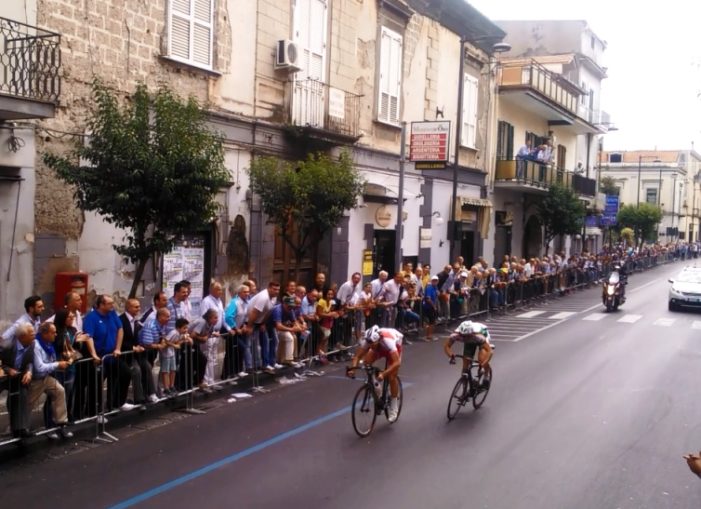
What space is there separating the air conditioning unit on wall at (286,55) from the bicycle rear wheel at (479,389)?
8592 mm

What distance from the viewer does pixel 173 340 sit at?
9.66 meters

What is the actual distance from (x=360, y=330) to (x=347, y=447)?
645 centimetres

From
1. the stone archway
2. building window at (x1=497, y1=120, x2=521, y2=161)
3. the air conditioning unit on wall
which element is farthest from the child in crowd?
the stone archway

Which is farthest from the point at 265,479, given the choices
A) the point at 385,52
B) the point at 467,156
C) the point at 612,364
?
the point at 467,156

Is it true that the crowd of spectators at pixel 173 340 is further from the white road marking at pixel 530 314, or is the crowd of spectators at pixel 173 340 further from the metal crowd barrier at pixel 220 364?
the white road marking at pixel 530 314

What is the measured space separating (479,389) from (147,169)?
547cm

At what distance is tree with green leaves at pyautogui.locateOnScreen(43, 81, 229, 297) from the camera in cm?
938

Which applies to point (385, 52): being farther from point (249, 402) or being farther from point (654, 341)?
point (249, 402)

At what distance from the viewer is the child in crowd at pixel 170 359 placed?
9523 millimetres

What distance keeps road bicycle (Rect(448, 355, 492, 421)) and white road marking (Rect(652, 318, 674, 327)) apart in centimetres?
1202

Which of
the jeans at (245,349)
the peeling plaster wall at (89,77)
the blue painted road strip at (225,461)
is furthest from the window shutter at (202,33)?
the blue painted road strip at (225,461)

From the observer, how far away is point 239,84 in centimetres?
Answer: 1492

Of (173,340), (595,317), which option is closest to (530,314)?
(595,317)

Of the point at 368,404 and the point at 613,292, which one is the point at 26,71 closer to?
the point at 368,404
